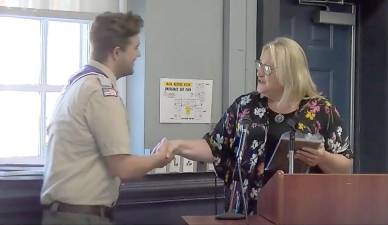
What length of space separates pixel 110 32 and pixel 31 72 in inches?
58.0

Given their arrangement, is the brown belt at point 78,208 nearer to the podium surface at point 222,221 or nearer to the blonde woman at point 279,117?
the podium surface at point 222,221

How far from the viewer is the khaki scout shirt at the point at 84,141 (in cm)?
177

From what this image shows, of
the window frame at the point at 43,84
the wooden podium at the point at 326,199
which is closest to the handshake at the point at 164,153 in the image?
the wooden podium at the point at 326,199

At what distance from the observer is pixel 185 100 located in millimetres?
3180

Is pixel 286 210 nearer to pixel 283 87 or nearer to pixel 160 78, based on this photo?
pixel 283 87

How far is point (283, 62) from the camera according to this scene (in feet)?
7.32

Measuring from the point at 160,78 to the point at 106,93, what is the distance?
135 cm

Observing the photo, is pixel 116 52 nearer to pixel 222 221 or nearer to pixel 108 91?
pixel 108 91

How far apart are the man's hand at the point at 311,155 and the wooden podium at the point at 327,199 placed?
25 cm

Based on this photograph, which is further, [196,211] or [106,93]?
[196,211]

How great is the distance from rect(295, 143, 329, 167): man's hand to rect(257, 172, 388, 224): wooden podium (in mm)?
245

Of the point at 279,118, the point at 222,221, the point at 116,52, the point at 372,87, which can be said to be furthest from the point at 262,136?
the point at 372,87

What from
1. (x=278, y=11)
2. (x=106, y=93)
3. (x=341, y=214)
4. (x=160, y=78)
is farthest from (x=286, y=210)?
(x=278, y=11)

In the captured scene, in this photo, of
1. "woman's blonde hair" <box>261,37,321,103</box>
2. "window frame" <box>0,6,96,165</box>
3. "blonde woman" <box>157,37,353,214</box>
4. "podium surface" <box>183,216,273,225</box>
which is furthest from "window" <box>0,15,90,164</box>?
"podium surface" <box>183,216,273,225</box>
